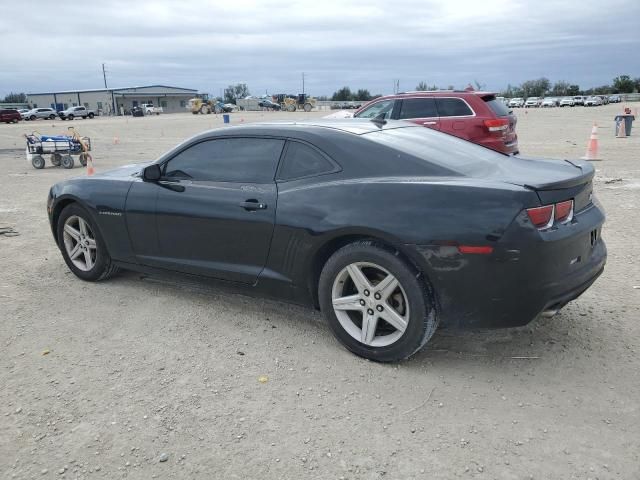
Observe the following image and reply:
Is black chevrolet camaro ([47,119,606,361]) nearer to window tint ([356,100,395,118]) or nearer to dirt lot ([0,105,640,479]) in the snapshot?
dirt lot ([0,105,640,479])

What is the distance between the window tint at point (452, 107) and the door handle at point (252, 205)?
675 cm

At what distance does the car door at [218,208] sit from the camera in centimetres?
393

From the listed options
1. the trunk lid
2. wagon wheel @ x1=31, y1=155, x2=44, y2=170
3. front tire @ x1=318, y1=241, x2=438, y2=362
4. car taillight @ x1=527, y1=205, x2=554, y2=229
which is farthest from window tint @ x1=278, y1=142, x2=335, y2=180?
wagon wheel @ x1=31, y1=155, x2=44, y2=170

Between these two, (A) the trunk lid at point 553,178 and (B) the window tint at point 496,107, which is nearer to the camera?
(A) the trunk lid at point 553,178

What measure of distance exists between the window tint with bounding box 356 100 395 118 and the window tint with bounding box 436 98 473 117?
0.98 metres

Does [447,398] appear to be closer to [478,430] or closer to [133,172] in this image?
[478,430]

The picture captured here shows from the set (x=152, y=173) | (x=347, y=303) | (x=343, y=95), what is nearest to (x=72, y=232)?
(x=152, y=173)

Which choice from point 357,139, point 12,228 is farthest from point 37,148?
point 357,139

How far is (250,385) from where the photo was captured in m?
3.34

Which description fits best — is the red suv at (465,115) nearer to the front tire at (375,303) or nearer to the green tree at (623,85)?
the front tire at (375,303)

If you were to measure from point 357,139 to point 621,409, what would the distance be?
7.32 feet

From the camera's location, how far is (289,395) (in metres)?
3.23

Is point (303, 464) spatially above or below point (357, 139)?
below

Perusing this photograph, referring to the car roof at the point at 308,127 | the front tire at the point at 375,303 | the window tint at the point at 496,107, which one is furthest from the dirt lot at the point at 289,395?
the window tint at the point at 496,107
